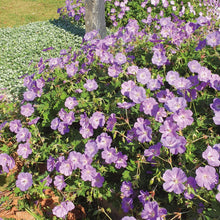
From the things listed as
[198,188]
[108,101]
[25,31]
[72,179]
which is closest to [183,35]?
[108,101]

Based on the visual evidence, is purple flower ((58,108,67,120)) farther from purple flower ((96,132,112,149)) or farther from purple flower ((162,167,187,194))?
purple flower ((162,167,187,194))

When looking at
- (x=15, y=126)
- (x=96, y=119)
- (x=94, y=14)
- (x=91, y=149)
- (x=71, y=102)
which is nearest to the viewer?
(x=91, y=149)

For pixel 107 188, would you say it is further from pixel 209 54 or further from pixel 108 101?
pixel 209 54

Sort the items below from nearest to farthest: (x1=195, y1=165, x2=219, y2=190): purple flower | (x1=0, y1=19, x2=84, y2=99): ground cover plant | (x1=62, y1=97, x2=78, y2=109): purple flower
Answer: (x1=195, y1=165, x2=219, y2=190): purple flower, (x1=62, y1=97, x2=78, y2=109): purple flower, (x1=0, y1=19, x2=84, y2=99): ground cover plant

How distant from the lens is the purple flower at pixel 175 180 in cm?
162

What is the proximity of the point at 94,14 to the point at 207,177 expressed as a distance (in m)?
4.67

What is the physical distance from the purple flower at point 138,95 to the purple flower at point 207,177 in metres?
0.70

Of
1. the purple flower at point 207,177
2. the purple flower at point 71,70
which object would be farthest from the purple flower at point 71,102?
the purple flower at point 207,177

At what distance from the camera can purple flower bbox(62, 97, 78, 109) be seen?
240 centimetres

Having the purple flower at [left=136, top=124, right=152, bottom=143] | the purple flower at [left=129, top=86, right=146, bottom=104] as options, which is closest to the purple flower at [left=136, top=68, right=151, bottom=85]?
the purple flower at [left=129, top=86, right=146, bottom=104]

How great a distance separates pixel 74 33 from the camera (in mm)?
6371

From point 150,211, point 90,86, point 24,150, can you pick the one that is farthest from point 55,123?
point 150,211

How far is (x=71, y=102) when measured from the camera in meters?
2.43

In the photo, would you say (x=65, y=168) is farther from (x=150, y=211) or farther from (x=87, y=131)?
(x=150, y=211)
